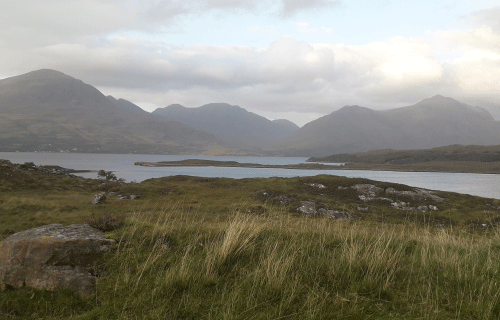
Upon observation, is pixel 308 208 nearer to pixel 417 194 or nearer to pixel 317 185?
pixel 317 185

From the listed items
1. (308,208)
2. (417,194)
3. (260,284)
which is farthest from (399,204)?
(260,284)

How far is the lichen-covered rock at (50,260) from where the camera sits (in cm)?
628

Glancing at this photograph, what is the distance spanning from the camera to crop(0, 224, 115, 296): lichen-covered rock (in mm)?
6281

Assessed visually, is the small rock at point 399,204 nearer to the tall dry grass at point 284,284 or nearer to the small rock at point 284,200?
the small rock at point 284,200

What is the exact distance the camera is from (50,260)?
6.70m

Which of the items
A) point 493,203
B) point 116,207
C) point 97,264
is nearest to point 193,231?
point 97,264

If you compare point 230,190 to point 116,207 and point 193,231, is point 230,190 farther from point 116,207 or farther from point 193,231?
point 193,231

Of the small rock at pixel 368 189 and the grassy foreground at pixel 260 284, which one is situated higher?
the grassy foreground at pixel 260 284

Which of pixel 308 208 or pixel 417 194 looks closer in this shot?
pixel 308 208

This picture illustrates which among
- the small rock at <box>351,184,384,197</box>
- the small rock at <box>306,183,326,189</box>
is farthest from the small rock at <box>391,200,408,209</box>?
the small rock at <box>306,183,326,189</box>

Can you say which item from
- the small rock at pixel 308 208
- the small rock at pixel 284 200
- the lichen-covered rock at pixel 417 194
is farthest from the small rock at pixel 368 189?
the small rock at pixel 284 200

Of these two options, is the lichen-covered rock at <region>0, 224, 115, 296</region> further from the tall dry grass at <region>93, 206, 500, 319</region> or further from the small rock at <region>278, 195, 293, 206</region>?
the small rock at <region>278, 195, 293, 206</region>

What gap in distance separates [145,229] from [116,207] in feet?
74.3

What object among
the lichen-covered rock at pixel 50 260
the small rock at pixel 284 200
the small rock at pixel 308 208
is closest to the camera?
the lichen-covered rock at pixel 50 260
